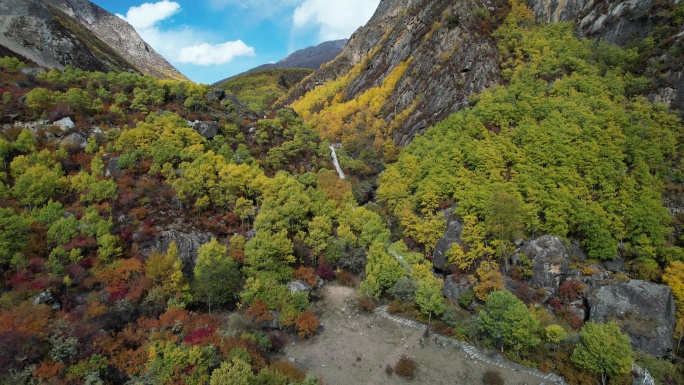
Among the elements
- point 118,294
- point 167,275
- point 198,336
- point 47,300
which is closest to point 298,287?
point 198,336

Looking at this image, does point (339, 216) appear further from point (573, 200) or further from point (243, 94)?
point (243, 94)

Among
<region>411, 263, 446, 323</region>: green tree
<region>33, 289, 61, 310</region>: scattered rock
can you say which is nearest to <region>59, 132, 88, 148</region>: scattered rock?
<region>33, 289, 61, 310</region>: scattered rock

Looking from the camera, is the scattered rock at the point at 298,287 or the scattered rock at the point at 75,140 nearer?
the scattered rock at the point at 298,287

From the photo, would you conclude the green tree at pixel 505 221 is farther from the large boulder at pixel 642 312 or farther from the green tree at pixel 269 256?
the green tree at pixel 269 256

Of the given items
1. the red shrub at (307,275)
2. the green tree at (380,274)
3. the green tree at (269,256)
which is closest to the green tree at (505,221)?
the green tree at (380,274)

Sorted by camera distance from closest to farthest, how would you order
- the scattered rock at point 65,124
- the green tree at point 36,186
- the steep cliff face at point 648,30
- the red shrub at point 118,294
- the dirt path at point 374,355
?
the dirt path at point 374,355 → the red shrub at point 118,294 → the green tree at point 36,186 → the scattered rock at point 65,124 → the steep cliff face at point 648,30

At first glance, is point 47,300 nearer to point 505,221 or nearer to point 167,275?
point 167,275

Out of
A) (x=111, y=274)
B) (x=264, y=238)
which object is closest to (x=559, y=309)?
(x=264, y=238)
